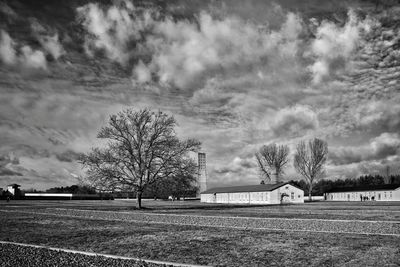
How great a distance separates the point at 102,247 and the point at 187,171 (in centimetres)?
2771

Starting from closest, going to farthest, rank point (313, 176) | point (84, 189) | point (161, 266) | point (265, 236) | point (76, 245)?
point (161, 266), point (76, 245), point (265, 236), point (84, 189), point (313, 176)

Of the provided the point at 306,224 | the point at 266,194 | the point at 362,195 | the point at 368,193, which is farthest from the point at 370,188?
the point at 306,224

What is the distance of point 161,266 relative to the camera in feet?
28.0

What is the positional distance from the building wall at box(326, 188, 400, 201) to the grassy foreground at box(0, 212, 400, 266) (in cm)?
8597

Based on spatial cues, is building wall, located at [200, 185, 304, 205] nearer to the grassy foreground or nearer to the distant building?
the distant building

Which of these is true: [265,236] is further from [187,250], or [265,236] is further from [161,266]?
[161,266]

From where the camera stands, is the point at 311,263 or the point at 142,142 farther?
the point at 142,142

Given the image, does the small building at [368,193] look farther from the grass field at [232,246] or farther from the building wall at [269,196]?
the grass field at [232,246]

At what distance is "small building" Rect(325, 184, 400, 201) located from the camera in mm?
89562

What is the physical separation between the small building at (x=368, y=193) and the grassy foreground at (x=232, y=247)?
8624 cm

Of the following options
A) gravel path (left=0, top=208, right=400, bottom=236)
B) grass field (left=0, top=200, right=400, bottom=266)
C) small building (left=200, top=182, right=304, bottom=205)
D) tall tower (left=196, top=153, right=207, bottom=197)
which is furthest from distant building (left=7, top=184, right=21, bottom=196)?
grass field (left=0, top=200, right=400, bottom=266)

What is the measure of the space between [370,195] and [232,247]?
95.6m

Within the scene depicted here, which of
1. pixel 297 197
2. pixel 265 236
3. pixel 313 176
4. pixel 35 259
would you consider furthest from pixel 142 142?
pixel 313 176

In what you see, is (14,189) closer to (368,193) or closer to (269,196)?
(269,196)
